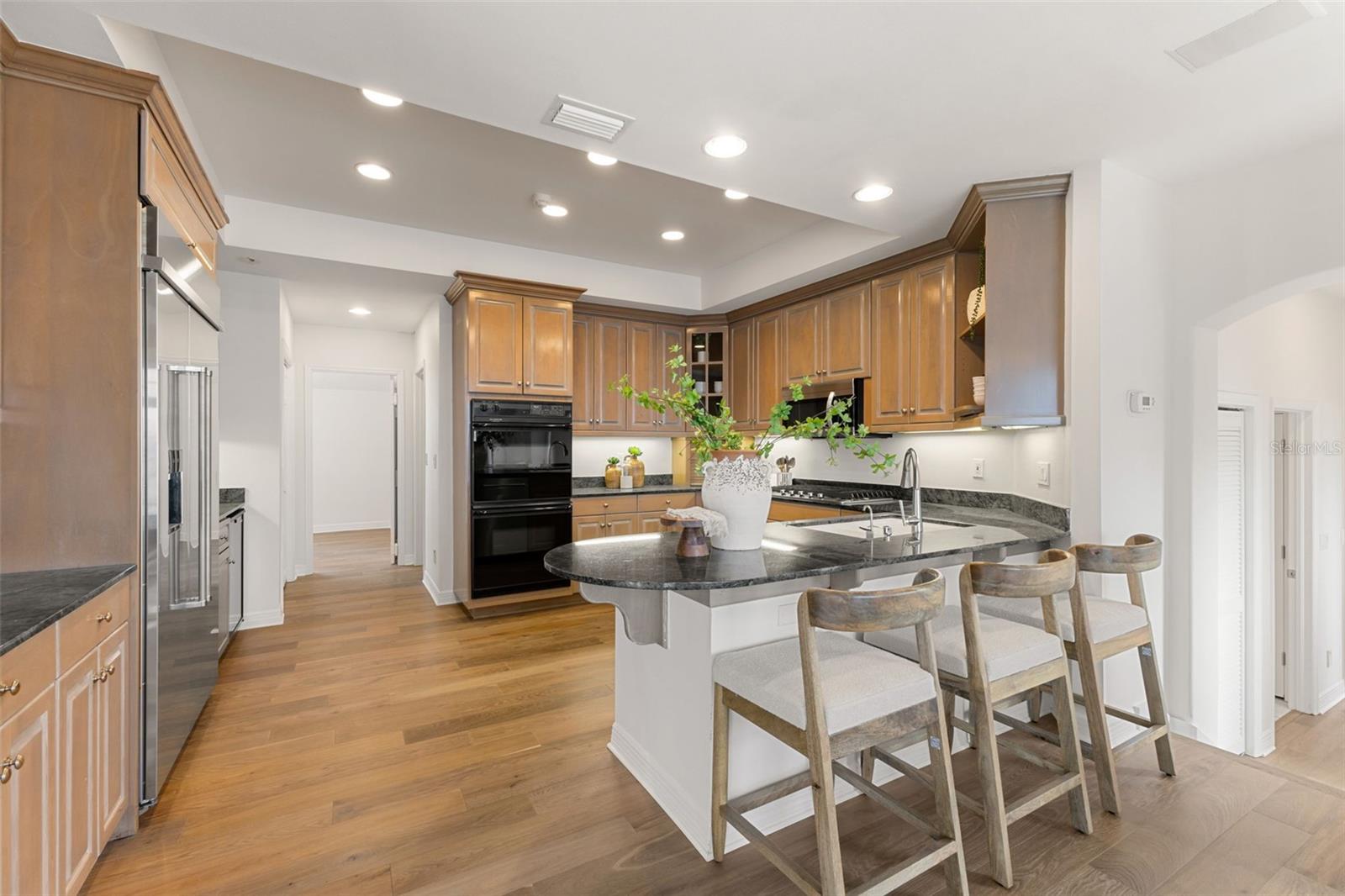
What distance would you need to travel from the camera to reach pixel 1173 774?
7.39 ft

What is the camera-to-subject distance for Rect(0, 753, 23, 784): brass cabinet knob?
49.1 inches

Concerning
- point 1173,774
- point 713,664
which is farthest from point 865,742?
point 1173,774

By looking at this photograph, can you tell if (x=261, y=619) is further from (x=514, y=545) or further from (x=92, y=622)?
(x=92, y=622)

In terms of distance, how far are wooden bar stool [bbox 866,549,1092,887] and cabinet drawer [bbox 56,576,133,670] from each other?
7.53 ft

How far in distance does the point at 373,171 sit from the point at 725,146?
2.06m

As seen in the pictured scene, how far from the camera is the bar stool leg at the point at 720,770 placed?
5.94 feet

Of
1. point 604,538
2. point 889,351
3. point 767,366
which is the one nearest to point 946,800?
point 604,538

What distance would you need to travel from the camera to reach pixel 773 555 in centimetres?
204

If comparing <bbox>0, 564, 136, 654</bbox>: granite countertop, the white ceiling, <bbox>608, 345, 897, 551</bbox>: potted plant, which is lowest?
<bbox>0, 564, 136, 654</bbox>: granite countertop

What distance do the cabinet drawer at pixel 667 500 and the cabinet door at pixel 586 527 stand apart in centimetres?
40

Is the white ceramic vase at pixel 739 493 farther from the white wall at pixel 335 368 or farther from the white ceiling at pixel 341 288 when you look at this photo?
the white wall at pixel 335 368

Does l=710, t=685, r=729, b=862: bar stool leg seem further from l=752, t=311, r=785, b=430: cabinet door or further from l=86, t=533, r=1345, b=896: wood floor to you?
l=752, t=311, r=785, b=430: cabinet door

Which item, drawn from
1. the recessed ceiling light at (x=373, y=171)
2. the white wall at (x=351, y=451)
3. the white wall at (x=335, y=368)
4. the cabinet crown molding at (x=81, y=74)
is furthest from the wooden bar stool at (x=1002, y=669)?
the white wall at (x=351, y=451)

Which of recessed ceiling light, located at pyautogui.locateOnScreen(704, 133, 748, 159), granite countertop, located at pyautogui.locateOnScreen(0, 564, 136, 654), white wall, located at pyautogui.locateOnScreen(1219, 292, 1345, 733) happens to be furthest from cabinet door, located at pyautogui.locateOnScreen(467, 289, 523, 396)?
white wall, located at pyautogui.locateOnScreen(1219, 292, 1345, 733)
